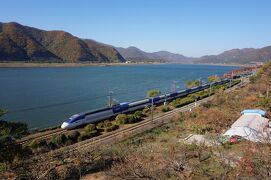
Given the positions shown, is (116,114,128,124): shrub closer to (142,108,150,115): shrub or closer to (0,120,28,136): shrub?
(142,108,150,115): shrub

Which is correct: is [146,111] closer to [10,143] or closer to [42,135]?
[42,135]

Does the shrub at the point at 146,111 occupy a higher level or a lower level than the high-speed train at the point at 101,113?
lower

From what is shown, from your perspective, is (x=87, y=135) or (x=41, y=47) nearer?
(x=87, y=135)

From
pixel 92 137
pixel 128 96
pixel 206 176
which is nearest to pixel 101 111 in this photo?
pixel 92 137

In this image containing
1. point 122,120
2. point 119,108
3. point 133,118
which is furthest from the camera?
point 119,108

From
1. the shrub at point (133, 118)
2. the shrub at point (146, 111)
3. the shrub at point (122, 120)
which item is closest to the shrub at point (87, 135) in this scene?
the shrub at point (122, 120)

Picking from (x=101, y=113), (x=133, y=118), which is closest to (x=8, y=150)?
(x=133, y=118)

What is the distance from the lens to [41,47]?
159 metres

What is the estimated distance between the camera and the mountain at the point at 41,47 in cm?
13706

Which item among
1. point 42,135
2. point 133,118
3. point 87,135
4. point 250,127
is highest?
point 250,127

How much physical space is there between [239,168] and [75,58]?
16214cm

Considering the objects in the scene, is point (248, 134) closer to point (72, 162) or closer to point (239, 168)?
point (239, 168)

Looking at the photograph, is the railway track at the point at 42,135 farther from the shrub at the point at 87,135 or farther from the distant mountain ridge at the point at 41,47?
the distant mountain ridge at the point at 41,47

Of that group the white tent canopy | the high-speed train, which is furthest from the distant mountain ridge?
the white tent canopy
